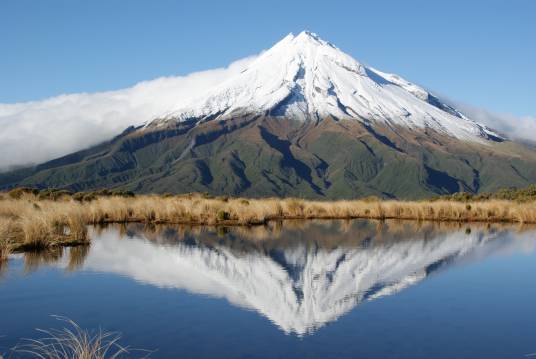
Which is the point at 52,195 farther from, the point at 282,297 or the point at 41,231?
the point at 282,297

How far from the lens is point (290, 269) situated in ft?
61.0

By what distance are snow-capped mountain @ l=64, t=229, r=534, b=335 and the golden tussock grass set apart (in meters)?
1.76

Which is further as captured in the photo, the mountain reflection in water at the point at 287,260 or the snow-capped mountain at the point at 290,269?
the mountain reflection in water at the point at 287,260

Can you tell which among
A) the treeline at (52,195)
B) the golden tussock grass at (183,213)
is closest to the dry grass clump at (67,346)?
the golden tussock grass at (183,213)

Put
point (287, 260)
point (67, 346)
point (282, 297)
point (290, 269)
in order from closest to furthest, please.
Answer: point (67, 346) → point (282, 297) → point (290, 269) → point (287, 260)

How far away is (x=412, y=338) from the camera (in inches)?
448

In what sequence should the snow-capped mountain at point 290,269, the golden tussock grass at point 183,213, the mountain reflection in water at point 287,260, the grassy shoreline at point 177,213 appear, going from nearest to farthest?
1. the snow-capped mountain at point 290,269
2. the mountain reflection in water at point 287,260
3. the grassy shoreline at point 177,213
4. the golden tussock grass at point 183,213

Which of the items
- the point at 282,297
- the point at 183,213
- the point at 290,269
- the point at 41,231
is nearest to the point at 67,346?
the point at 282,297

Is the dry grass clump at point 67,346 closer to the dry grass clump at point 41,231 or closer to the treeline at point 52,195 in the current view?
the dry grass clump at point 41,231

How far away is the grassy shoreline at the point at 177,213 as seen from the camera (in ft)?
68.7

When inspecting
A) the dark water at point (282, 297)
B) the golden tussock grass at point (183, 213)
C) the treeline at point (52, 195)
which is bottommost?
the dark water at point (282, 297)

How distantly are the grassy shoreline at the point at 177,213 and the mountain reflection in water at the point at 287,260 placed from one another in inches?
46.4

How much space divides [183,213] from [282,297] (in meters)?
20.9

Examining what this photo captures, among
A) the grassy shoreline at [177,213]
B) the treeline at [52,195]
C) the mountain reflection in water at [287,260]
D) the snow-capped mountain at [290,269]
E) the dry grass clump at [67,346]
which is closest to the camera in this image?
the dry grass clump at [67,346]
